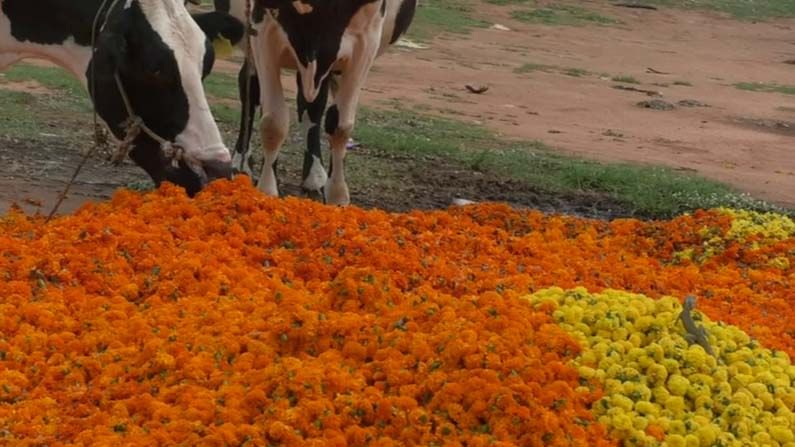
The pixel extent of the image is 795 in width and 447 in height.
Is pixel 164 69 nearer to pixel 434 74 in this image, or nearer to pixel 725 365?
pixel 725 365

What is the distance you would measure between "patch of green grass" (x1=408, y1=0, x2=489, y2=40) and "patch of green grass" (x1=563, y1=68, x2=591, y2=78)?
3.08m

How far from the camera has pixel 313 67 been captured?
856cm

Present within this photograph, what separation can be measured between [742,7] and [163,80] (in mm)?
33697

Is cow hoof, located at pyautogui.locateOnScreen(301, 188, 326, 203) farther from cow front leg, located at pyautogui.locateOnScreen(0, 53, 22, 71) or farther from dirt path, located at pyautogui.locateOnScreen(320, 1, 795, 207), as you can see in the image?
dirt path, located at pyautogui.locateOnScreen(320, 1, 795, 207)

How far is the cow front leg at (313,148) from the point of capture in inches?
358

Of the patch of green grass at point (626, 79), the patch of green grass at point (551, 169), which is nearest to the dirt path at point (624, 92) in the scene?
the patch of green grass at point (626, 79)

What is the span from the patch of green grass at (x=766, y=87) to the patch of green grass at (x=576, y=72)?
9.35 ft

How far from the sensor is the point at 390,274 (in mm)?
Result: 6023

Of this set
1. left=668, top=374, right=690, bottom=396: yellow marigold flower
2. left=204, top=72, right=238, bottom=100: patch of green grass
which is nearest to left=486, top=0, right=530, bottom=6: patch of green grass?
left=204, top=72, right=238, bottom=100: patch of green grass

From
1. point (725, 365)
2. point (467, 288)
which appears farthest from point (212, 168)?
point (725, 365)

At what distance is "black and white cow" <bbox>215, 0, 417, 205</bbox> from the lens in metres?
8.52

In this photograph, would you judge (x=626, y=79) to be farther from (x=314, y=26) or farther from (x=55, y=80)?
(x=314, y=26)

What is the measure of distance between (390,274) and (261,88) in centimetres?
326

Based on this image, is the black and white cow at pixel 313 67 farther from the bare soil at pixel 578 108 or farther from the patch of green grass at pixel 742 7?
the patch of green grass at pixel 742 7
